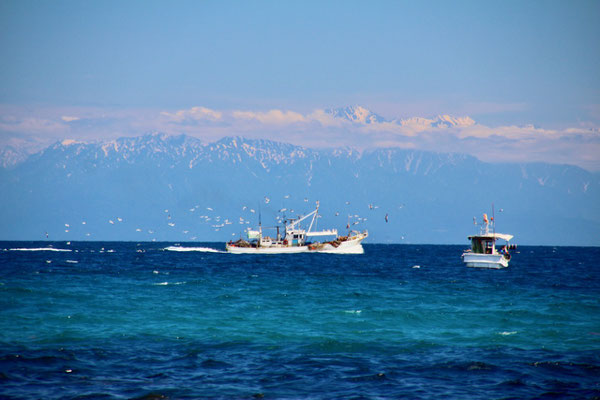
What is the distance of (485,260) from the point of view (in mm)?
115625

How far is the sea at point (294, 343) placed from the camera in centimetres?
2834

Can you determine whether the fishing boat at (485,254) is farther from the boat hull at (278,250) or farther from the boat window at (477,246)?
the boat hull at (278,250)

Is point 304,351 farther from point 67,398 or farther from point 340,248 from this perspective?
point 340,248

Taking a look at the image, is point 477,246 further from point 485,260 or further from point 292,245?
point 292,245

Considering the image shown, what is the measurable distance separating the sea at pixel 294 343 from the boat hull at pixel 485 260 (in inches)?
1740

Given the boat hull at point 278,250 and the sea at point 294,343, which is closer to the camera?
the sea at point 294,343

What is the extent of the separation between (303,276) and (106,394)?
217 ft

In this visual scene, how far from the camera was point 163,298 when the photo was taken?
6078 cm

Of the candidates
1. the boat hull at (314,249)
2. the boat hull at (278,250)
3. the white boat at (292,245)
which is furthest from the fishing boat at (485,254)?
the boat hull at (278,250)

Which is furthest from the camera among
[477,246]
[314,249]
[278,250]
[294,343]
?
[314,249]

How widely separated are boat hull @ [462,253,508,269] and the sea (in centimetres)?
4419

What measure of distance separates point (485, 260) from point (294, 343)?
84248 mm

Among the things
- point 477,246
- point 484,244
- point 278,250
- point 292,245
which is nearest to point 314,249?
point 292,245

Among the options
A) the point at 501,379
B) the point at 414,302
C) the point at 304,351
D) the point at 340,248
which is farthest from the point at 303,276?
the point at 340,248
